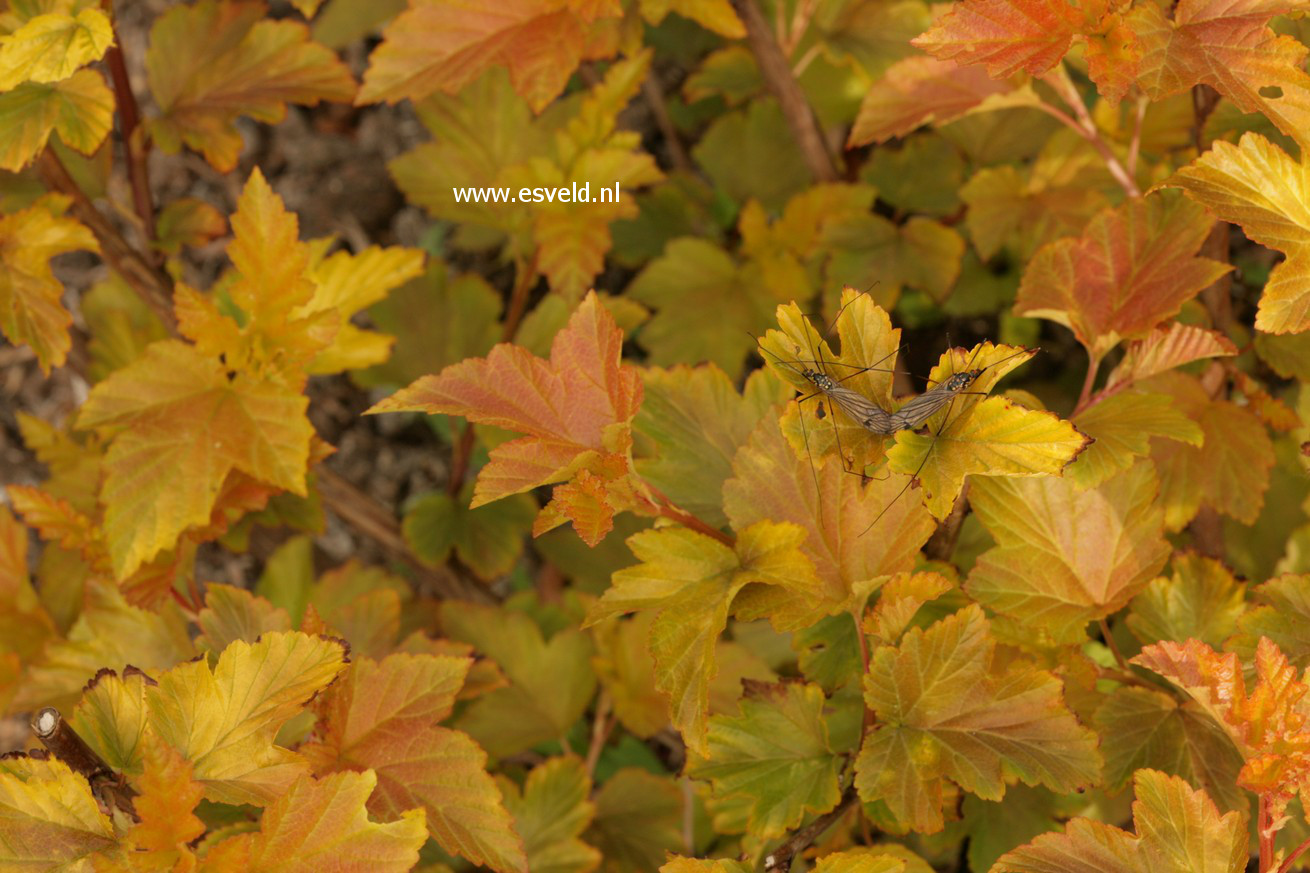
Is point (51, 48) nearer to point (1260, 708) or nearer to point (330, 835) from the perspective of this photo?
point (330, 835)

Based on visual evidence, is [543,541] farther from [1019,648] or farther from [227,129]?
[1019,648]

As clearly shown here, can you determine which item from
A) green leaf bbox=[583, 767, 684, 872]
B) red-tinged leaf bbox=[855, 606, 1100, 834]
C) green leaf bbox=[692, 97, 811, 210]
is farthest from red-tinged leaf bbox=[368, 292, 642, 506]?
green leaf bbox=[692, 97, 811, 210]

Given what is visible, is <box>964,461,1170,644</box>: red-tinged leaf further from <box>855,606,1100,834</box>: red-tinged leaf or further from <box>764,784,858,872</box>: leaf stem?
<box>764,784,858,872</box>: leaf stem

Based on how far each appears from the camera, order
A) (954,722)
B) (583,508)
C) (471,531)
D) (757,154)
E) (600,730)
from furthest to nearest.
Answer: (757,154) → (471,531) → (600,730) → (954,722) → (583,508)

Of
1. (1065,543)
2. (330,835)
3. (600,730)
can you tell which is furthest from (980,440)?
(600,730)

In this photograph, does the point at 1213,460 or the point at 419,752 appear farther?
the point at 1213,460

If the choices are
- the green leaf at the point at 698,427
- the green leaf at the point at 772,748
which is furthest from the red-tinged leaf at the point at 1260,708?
the green leaf at the point at 698,427
